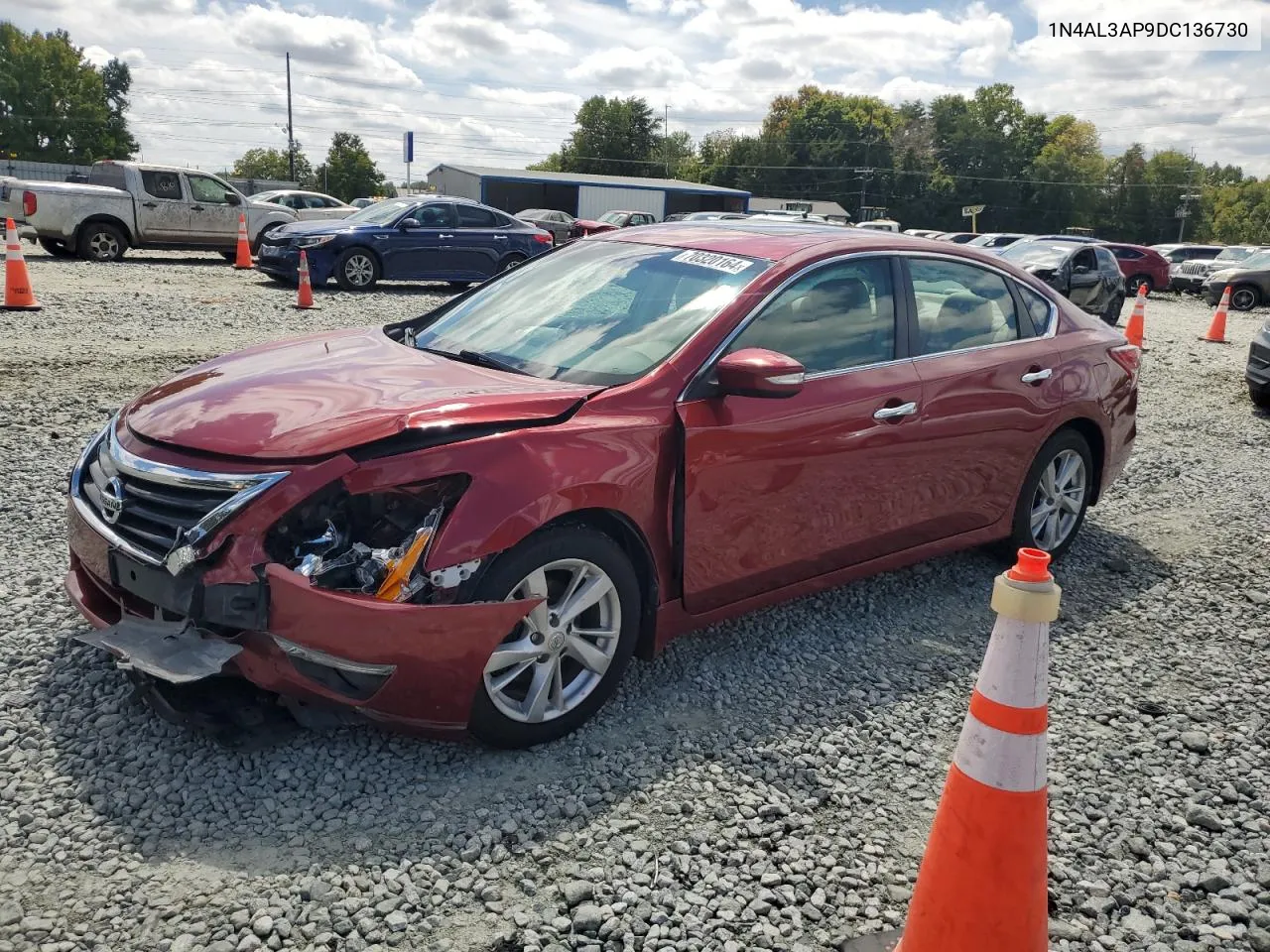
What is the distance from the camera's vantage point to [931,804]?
3.17 meters

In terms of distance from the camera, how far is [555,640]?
126 inches

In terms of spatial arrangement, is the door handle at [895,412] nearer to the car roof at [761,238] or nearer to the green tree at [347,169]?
the car roof at [761,238]

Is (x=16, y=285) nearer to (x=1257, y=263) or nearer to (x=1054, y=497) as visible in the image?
(x=1054, y=497)

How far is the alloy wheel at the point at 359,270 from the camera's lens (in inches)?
614

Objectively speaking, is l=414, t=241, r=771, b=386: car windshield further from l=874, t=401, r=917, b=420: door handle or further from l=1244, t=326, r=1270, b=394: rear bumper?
l=1244, t=326, r=1270, b=394: rear bumper

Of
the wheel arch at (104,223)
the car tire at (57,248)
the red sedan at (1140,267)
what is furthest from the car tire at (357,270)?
the red sedan at (1140,267)

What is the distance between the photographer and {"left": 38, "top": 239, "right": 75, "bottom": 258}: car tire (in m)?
17.2

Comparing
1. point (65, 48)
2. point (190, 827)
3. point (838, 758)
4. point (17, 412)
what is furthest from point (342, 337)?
point (65, 48)

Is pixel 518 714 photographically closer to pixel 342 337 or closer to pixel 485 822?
pixel 485 822

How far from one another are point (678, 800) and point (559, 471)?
1.04m

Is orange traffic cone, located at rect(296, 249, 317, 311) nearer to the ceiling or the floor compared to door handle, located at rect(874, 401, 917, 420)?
nearer to the floor

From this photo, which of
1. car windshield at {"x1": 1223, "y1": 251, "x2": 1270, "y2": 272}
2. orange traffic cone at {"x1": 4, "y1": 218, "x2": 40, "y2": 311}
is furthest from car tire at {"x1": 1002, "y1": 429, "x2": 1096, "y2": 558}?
car windshield at {"x1": 1223, "y1": 251, "x2": 1270, "y2": 272}

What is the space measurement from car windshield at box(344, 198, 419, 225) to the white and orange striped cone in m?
15.2

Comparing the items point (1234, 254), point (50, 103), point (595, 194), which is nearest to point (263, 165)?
point (50, 103)
